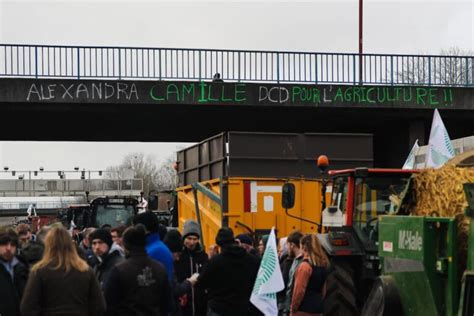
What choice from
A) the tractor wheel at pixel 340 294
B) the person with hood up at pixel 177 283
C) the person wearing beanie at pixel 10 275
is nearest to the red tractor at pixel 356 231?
the tractor wheel at pixel 340 294

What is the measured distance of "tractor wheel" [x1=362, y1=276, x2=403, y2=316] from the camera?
7.35 m

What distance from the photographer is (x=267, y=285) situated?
330 inches

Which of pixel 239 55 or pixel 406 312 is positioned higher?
pixel 239 55

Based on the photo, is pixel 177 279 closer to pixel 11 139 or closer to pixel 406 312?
pixel 406 312

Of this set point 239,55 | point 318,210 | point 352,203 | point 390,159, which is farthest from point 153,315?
point 390,159

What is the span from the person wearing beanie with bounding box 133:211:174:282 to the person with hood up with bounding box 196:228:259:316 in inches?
20.3

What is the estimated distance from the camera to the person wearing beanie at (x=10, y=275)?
6.86 meters

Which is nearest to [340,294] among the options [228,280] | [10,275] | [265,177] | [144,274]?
[228,280]

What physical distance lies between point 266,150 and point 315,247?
17.9ft

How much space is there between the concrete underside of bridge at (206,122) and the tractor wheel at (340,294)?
38.4ft

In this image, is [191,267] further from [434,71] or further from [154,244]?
[434,71]

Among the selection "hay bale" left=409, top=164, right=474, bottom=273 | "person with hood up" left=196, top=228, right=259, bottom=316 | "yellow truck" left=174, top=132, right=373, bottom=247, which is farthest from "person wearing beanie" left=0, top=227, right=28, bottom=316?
"yellow truck" left=174, top=132, right=373, bottom=247

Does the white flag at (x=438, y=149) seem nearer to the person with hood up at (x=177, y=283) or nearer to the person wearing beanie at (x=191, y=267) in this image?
the person wearing beanie at (x=191, y=267)

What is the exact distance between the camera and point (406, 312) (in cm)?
722
